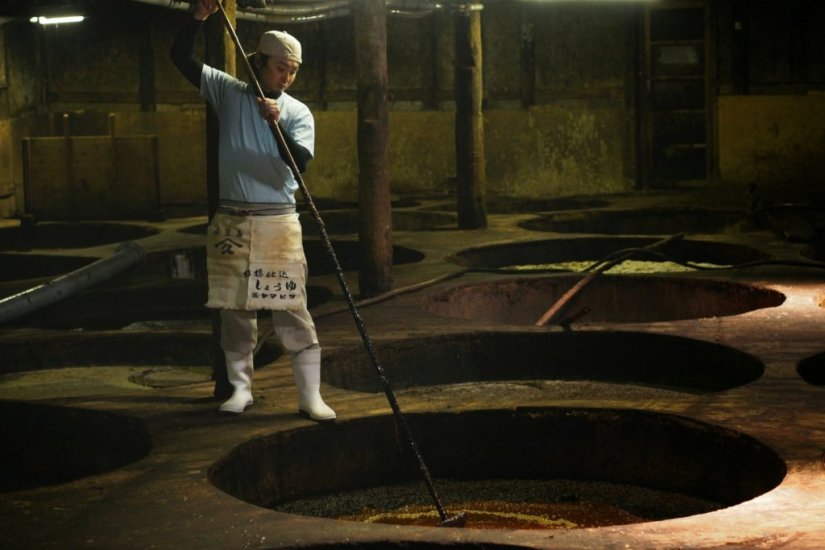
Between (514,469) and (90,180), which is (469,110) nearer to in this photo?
(90,180)

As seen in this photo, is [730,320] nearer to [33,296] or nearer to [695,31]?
[33,296]

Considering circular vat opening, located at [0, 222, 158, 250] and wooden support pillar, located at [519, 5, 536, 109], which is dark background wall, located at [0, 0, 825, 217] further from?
circular vat opening, located at [0, 222, 158, 250]

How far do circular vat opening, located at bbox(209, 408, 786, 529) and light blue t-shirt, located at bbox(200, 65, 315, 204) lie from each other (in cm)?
119

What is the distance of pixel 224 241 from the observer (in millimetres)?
6742

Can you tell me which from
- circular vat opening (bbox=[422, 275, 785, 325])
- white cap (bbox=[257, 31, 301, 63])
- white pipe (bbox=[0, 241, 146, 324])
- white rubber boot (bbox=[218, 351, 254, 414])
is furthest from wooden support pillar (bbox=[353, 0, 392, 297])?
white cap (bbox=[257, 31, 301, 63])

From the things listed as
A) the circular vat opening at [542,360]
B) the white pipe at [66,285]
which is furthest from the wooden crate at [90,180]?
the circular vat opening at [542,360]

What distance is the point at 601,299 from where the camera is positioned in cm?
1205

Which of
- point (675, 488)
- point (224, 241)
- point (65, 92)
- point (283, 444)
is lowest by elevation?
point (675, 488)

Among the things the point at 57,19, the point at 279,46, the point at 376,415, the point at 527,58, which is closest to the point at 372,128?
the point at 376,415

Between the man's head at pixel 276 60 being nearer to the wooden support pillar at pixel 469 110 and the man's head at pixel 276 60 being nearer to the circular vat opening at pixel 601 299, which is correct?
the circular vat opening at pixel 601 299

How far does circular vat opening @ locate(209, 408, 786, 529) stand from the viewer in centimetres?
691

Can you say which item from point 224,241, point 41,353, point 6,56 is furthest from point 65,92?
point 224,241

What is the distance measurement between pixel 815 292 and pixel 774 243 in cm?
295

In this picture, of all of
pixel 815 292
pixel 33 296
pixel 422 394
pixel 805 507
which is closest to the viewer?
pixel 805 507
